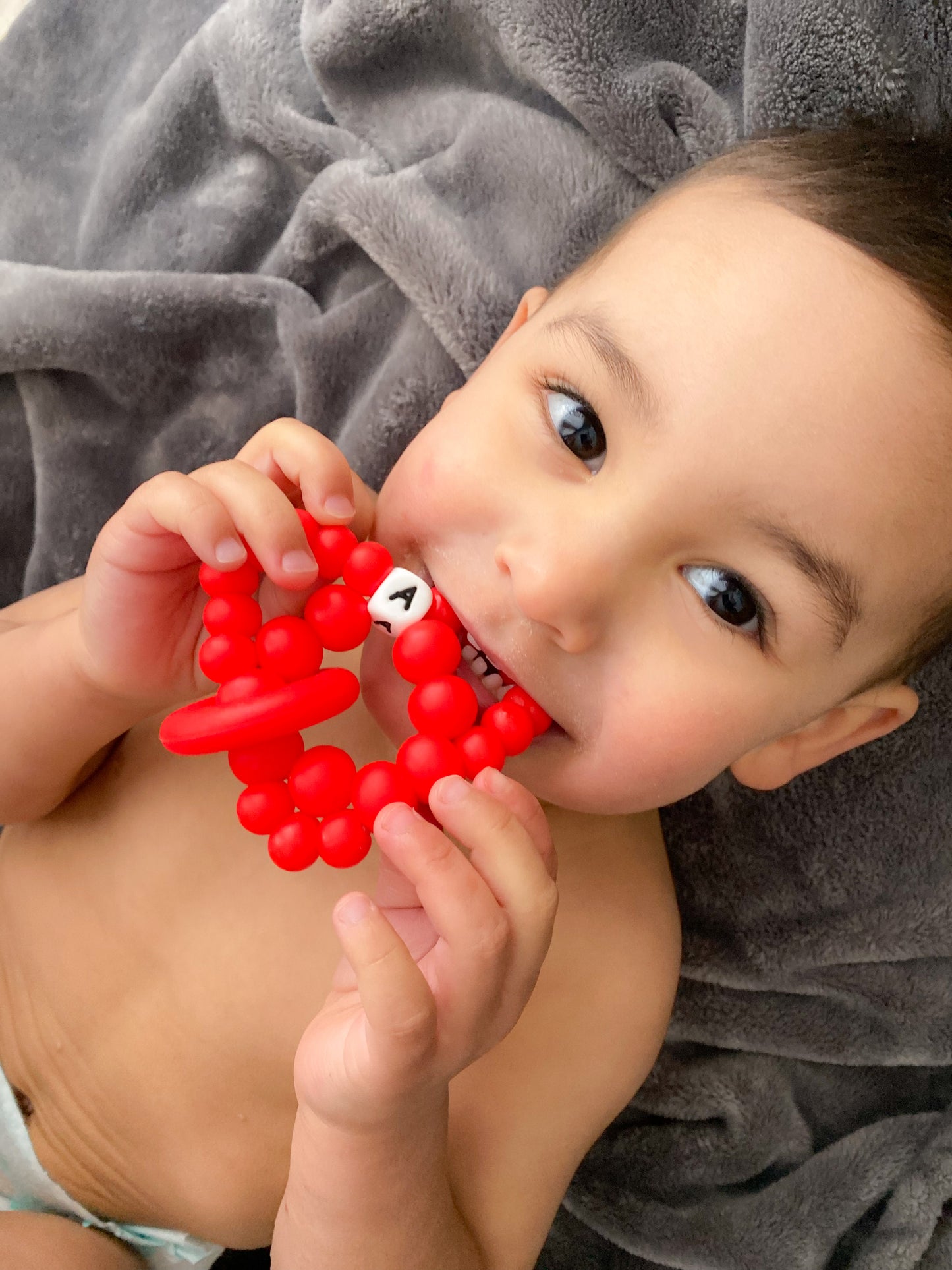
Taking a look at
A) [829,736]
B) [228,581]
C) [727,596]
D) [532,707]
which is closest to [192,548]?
[228,581]

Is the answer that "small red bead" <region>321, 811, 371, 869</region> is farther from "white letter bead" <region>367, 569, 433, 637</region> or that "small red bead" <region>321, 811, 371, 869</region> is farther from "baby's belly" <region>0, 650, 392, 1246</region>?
"baby's belly" <region>0, 650, 392, 1246</region>

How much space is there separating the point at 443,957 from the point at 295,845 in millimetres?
123

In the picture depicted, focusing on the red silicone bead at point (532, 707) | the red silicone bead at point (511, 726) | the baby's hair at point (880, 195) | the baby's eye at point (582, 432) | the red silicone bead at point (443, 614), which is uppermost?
the baby's hair at point (880, 195)

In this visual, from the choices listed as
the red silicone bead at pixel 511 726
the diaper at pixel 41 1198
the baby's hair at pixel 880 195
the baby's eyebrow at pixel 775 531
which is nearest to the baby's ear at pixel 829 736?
the baby's hair at pixel 880 195

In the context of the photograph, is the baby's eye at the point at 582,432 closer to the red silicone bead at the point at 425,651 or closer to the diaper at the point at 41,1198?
the red silicone bead at the point at 425,651

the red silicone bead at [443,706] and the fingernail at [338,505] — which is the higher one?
the fingernail at [338,505]

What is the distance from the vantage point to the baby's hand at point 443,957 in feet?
2.04

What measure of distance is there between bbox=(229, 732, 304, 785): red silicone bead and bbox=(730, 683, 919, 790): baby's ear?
403 mm

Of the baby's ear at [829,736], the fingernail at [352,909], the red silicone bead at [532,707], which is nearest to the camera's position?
the fingernail at [352,909]

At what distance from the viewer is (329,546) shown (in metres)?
0.72

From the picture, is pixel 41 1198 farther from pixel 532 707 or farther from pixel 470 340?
pixel 470 340

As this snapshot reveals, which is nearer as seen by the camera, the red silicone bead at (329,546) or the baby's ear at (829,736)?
the red silicone bead at (329,546)

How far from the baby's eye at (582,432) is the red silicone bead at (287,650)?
23 cm

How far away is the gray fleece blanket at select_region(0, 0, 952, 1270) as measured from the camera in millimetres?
1009
